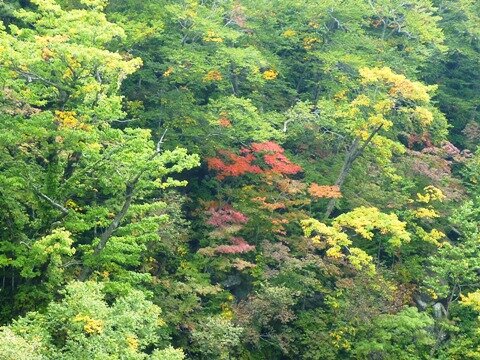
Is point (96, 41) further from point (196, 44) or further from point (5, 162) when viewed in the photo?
point (196, 44)

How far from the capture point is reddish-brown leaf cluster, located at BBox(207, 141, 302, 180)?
70.5ft

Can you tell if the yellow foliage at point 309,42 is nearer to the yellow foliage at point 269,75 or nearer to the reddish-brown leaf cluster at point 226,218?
the yellow foliage at point 269,75

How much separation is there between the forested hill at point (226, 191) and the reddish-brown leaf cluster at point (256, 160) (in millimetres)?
94

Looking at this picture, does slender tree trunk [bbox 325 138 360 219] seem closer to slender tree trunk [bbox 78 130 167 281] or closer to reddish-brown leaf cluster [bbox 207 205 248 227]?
reddish-brown leaf cluster [bbox 207 205 248 227]

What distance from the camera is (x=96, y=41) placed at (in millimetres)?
15273

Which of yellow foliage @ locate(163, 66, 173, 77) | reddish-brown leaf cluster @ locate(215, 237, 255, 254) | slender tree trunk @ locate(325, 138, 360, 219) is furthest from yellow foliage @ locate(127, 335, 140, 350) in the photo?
yellow foliage @ locate(163, 66, 173, 77)

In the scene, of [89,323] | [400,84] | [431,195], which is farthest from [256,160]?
[89,323]

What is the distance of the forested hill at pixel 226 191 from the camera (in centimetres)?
1507

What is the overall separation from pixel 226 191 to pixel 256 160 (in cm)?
184

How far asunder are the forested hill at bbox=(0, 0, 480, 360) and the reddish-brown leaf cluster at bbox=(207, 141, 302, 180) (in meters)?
0.09

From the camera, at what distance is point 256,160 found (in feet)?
75.7

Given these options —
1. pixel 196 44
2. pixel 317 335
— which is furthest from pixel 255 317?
pixel 196 44

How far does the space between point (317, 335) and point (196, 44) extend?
12.8 metres

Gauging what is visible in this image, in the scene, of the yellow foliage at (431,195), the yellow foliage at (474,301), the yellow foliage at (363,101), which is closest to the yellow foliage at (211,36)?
the yellow foliage at (363,101)
